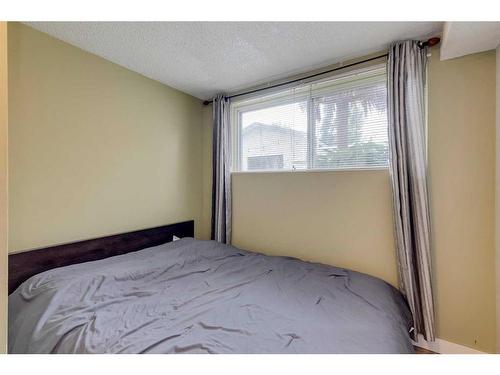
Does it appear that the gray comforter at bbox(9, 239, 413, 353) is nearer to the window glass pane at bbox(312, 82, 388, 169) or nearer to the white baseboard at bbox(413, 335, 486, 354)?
the white baseboard at bbox(413, 335, 486, 354)

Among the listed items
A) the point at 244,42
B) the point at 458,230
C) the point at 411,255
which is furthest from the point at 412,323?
the point at 244,42

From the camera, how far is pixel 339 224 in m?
2.03

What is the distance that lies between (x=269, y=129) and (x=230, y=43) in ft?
3.27

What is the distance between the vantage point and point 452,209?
1.63 meters

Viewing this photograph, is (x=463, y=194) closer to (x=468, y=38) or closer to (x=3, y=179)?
(x=468, y=38)

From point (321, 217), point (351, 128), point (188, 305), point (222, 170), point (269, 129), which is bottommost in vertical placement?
point (188, 305)

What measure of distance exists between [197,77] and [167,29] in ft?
2.33

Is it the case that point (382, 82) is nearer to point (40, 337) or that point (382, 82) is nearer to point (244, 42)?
point (244, 42)

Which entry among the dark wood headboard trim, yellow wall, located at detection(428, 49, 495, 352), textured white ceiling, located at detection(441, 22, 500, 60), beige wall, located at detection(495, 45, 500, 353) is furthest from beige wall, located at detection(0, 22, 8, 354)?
beige wall, located at detection(495, 45, 500, 353)

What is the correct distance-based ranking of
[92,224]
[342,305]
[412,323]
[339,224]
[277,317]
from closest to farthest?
[277,317]
[342,305]
[412,323]
[92,224]
[339,224]

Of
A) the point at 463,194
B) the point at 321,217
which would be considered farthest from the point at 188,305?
the point at 463,194

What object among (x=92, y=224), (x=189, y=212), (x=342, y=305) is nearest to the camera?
(x=342, y=305)

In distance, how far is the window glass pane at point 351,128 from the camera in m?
1.94

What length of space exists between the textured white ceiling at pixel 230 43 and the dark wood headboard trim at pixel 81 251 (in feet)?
4.97
